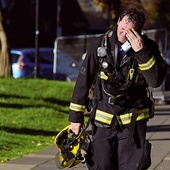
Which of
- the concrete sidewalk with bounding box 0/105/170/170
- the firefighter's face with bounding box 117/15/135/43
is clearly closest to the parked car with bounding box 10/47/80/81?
the concrete sidewalk with bounding box 0/105/170/170

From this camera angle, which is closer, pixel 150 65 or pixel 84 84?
pixel 150 65

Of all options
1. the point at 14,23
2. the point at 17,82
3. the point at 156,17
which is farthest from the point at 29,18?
the point at 17,82

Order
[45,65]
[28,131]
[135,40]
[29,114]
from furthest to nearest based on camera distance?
[45,65], [29,114], [28,131], [135,40]

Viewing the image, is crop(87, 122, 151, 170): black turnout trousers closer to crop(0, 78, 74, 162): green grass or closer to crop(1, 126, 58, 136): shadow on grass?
crop(0, 78, 74, 162): green grass

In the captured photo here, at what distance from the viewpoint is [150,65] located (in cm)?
548

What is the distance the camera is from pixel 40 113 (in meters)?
13.8

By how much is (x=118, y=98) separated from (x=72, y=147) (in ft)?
2.22

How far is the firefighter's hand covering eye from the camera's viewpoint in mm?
5914

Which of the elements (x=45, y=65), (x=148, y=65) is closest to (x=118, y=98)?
(x=148, y=65)

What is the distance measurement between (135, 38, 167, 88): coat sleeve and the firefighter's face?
19 cm

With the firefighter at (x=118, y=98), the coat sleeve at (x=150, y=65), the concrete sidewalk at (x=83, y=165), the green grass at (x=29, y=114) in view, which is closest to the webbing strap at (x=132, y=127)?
the firefighter at (x=118, y=98)

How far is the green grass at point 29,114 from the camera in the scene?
10.6 meters

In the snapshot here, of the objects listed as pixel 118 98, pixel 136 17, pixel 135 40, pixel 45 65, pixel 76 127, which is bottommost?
pixel 45 65

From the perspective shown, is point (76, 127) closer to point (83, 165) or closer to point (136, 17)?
point (136, 17)
